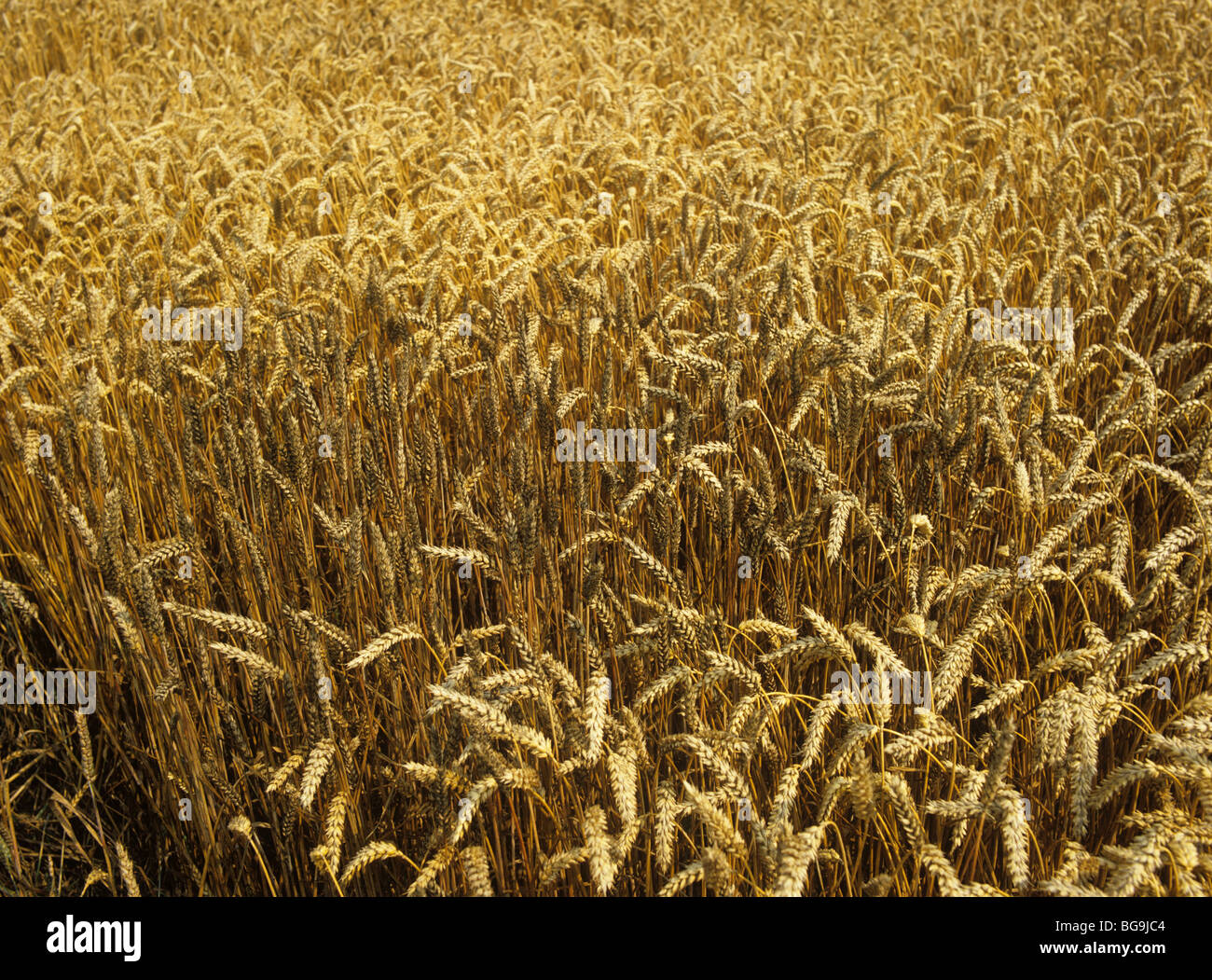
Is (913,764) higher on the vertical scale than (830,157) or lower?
lower

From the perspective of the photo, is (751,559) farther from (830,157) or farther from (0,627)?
(830,157)

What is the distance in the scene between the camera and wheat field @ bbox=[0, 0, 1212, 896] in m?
1.40

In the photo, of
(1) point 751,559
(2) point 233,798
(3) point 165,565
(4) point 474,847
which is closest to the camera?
(4) point 474,847

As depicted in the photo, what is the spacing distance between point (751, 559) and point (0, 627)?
72.2 inches

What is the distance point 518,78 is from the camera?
5363 mm

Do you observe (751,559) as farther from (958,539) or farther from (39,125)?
(39,125)

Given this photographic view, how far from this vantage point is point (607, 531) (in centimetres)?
174

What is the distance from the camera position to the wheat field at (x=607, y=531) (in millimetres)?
1396

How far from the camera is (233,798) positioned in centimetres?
143

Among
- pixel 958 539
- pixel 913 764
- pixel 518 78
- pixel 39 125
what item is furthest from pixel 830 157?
pixel 39 125

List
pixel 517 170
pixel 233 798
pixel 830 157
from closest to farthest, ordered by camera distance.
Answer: pixel 233 798
pixel 517 170
pixel 830 157

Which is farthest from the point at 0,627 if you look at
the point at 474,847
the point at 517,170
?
the point at 517,170

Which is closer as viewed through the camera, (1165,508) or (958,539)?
(958,539)
